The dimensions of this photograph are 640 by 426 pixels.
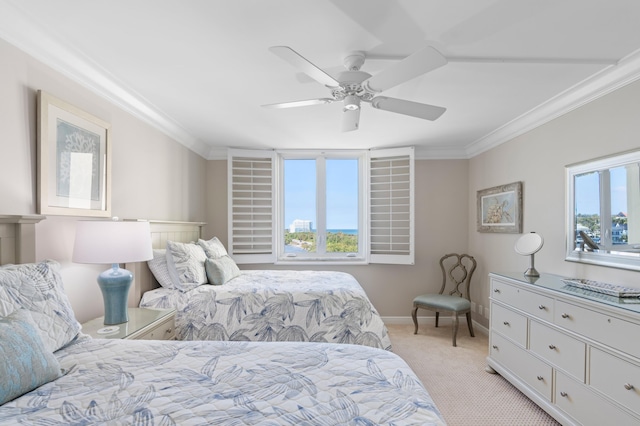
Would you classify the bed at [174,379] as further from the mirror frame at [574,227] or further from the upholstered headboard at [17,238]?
the mirror frame at [574,227]

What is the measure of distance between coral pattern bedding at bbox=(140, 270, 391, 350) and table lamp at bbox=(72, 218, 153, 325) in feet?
1.80

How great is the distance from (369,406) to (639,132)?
2.44 m

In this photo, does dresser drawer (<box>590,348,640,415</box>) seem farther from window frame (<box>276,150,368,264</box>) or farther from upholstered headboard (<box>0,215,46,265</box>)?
upholstered headboard (<box>0,215,46,265</box>)

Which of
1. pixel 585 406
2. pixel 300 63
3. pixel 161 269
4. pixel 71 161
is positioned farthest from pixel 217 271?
pixel 585 406

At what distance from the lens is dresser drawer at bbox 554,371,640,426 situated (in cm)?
172

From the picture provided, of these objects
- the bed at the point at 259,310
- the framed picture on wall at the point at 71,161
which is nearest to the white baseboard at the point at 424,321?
the bed at the point at 259,310

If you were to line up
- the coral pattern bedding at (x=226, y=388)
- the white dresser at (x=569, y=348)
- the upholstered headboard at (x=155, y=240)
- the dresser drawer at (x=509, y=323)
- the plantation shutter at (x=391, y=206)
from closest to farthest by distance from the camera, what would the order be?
1. the coral pattern bedding at (x=226, y=388)
2. the white dresser at (x=569, y=348)
3. the dresser drawer at (x=509, y=323)
4. the upholstered headboard at (x=155, y=240)
5. the plantation shutter at (x=391, y=206)

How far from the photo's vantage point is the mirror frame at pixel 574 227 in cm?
214

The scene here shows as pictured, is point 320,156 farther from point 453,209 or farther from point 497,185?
point 497,185

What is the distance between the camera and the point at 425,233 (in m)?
4.50

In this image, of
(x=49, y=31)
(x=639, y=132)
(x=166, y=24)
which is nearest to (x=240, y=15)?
(x=166, y=24)

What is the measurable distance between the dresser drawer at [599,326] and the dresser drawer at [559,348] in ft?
0.28

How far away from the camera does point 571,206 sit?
8.69ft

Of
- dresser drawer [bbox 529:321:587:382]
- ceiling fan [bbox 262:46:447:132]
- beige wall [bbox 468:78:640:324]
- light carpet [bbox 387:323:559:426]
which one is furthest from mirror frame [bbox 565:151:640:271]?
ceiling fan [bbox 262:46:447:132]
